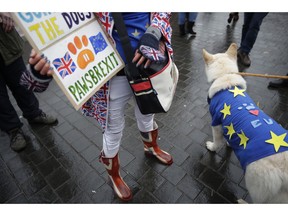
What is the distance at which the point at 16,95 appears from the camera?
10.9 ft

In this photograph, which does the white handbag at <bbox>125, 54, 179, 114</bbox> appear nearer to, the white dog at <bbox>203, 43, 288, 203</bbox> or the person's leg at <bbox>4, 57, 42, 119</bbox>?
the white dog at <bbox>203, 43, 288, 203</bbox>

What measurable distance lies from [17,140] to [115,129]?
2.12 meters

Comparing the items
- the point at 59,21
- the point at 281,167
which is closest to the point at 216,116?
the point at 281,167

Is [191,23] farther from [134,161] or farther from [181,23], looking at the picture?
[134,161]

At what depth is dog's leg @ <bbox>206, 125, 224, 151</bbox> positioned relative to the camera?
2724mm

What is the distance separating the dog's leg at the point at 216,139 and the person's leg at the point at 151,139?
63cm

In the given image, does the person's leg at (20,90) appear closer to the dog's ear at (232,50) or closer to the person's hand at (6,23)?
the person's hand at (6,23)

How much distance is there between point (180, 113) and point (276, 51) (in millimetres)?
3914

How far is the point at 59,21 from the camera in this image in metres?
1.32

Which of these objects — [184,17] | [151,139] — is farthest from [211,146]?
[184,17]

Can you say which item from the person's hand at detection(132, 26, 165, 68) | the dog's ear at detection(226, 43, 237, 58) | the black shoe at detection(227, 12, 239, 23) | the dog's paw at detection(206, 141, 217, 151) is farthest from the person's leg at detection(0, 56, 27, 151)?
the black shoe at detection(227, 12, 239, 23)

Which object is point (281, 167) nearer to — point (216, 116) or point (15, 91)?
point (216, 116)

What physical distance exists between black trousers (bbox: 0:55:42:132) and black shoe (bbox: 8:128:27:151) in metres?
0.09

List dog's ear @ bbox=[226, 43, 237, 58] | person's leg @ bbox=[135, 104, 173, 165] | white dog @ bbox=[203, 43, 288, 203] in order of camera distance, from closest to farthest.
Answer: white dog @ bbox=[203, 43, 288, 203] → person's leg @ bbox=[135, 104, 173, 165] → dog's ear @ bbox=[226, 43, 237, 58]
